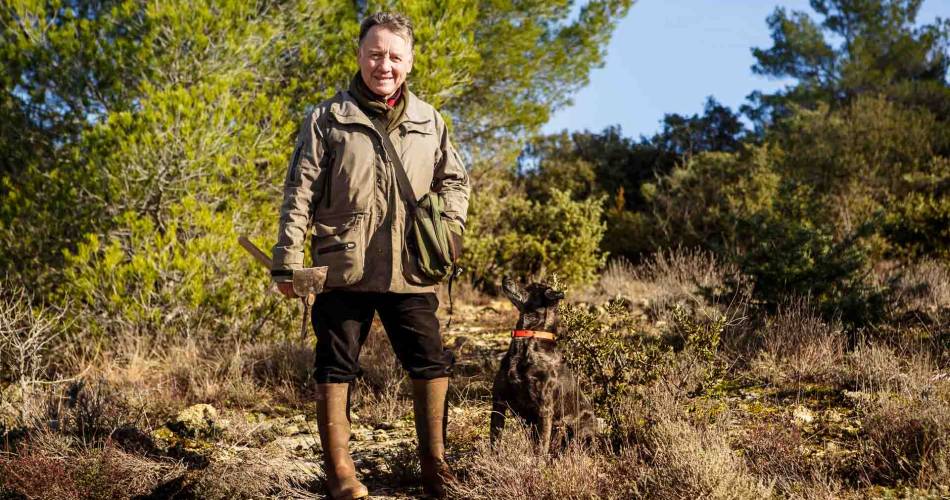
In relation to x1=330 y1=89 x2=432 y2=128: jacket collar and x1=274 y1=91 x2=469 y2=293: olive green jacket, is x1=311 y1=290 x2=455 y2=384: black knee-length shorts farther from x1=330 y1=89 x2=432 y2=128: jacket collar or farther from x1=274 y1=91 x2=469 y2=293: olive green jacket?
x1=330 y1=89 x2=432 y2=128: jacket collar

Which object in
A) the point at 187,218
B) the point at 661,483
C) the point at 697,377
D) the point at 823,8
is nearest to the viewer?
the point at 661,483

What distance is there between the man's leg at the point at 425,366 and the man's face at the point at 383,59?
910 millimetres

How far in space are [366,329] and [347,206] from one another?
0.58 meters

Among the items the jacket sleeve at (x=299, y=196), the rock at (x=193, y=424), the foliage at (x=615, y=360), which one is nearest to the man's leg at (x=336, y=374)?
the jacket sleeve at (x=299, y=196)

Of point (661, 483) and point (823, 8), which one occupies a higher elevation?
point (823, 8)

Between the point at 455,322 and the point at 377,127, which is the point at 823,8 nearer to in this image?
the point at 455,322

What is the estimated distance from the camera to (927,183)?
11.5 m

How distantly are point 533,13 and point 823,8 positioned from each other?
49.3ft

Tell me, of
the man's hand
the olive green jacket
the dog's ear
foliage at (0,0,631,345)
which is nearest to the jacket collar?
the olive green jacket

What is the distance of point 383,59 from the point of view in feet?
11.1

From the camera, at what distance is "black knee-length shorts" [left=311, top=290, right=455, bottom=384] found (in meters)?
3.40

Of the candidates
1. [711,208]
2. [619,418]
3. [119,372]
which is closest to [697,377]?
[619,418]

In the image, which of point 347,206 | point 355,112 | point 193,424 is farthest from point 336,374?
point 193,424

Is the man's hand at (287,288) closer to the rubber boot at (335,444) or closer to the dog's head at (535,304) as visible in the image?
the rubber boot at (335,444)
